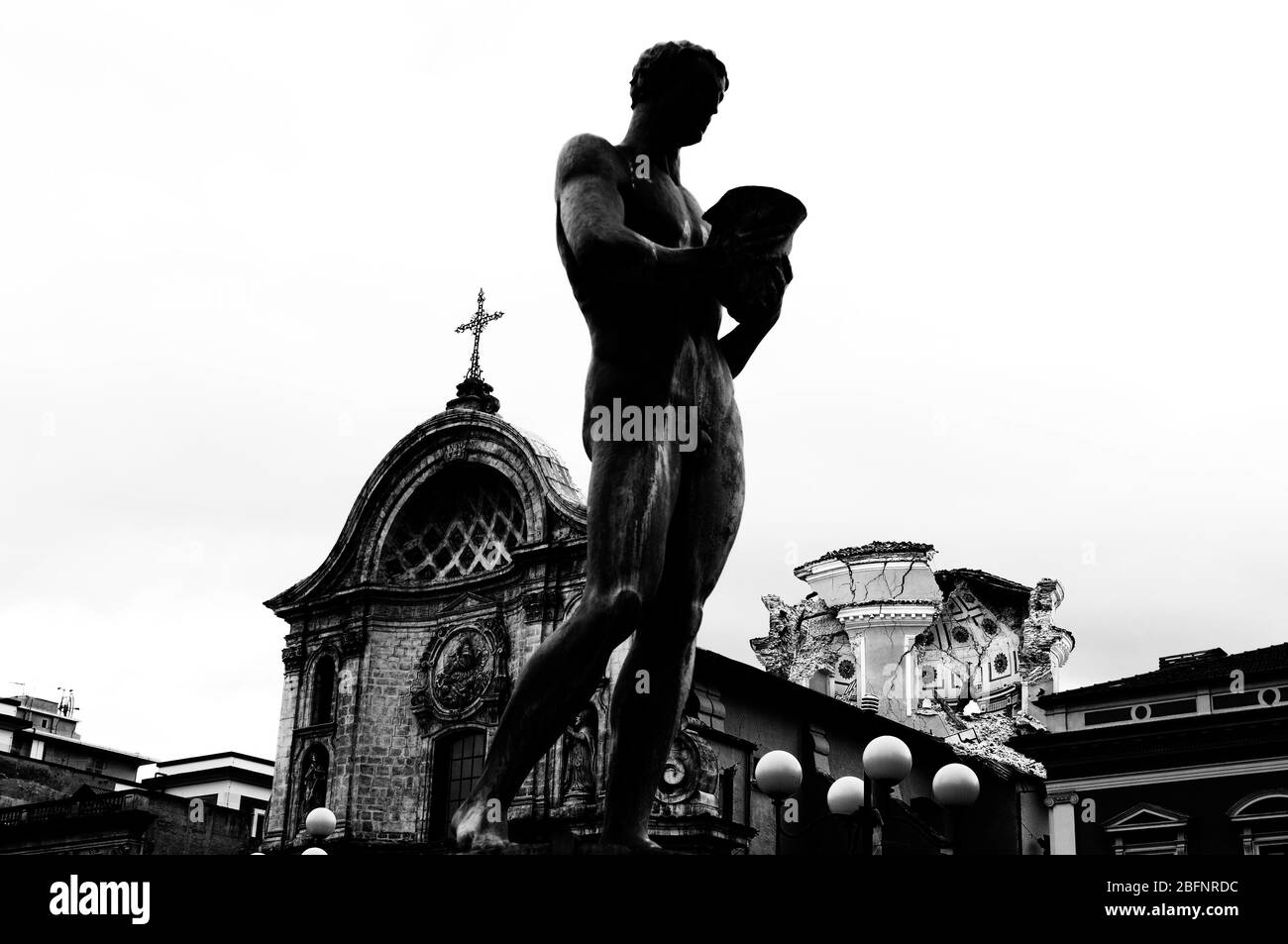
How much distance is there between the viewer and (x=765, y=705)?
27625mm

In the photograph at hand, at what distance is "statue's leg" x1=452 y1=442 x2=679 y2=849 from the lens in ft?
12.3

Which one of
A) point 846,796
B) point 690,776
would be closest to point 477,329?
point 690,776

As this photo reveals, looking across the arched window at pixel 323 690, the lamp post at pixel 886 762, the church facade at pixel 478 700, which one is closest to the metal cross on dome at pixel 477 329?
the church facade at pixel 478 700

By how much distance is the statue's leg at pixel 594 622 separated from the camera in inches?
148

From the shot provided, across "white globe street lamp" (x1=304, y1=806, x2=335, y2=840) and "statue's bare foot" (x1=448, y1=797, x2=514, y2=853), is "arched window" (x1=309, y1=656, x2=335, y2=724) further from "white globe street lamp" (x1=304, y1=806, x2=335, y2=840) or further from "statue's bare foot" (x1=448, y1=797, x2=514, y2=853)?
"statue's bare foot" (x1=448, y1=797, x2=514, y2=853)

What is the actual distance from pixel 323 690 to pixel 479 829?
90.7 ft

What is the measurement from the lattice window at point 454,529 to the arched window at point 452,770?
351 centimetres

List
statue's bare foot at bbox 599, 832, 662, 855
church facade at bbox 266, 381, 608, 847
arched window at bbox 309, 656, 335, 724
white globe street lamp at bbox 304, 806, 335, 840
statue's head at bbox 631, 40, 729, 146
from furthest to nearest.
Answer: arched window at bbox 309, 656, 335, 724 → church facade at bbox 266, 381, 608, 847 → white globe street lamp at bbox 304, 806, 335, 840 → statue's head at bbox 631, 40, 729, 146 → statue's bare foot at bbox 599, 832, 662, 855

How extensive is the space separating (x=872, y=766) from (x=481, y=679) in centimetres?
1697

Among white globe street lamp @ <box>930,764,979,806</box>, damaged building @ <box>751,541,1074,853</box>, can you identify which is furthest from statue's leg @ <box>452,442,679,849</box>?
damaged building @ <box>751,541,1074,853</box>

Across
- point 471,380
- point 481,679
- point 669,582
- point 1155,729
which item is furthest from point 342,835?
point 669,582

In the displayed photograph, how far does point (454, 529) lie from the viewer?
99.2 ft

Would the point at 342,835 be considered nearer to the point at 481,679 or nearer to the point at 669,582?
the point at 481,679

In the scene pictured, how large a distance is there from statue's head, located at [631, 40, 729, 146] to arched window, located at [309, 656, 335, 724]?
26.6m
